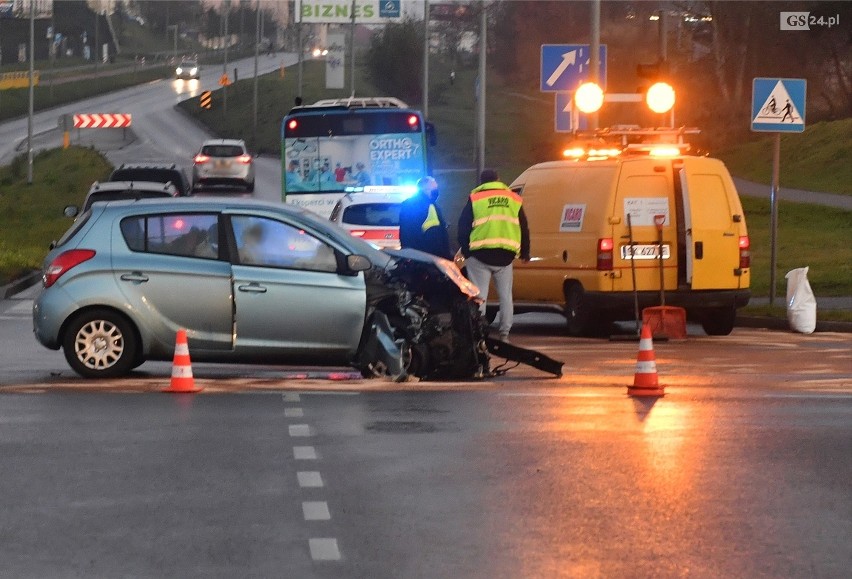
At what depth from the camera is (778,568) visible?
7.39 metres

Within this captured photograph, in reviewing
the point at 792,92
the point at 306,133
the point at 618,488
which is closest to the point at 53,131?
the point at 306,133

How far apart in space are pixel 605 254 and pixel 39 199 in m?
34.3

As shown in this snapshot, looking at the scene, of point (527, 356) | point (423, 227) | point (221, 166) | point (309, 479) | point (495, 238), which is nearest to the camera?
point (309, 479)

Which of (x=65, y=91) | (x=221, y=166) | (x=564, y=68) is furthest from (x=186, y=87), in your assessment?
(x=564, y=68)

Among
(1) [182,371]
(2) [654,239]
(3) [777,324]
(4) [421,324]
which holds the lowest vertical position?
(3) [777,324]

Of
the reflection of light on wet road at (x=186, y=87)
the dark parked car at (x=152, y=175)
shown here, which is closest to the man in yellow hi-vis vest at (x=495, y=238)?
the dark parked car at (x=152, y=175)

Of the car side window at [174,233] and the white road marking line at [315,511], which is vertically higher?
the car side window at [174,233]

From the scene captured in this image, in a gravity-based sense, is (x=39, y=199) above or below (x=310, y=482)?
above

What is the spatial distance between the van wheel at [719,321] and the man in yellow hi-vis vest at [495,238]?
10.5 ft

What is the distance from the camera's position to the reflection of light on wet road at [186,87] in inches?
4537

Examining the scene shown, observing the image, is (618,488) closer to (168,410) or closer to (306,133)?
(168,410)

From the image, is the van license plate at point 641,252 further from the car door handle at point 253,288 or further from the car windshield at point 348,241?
the car door handle at point 253,288

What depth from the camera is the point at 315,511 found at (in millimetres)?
8508

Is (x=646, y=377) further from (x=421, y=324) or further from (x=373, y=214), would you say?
(x=373, y=214)
